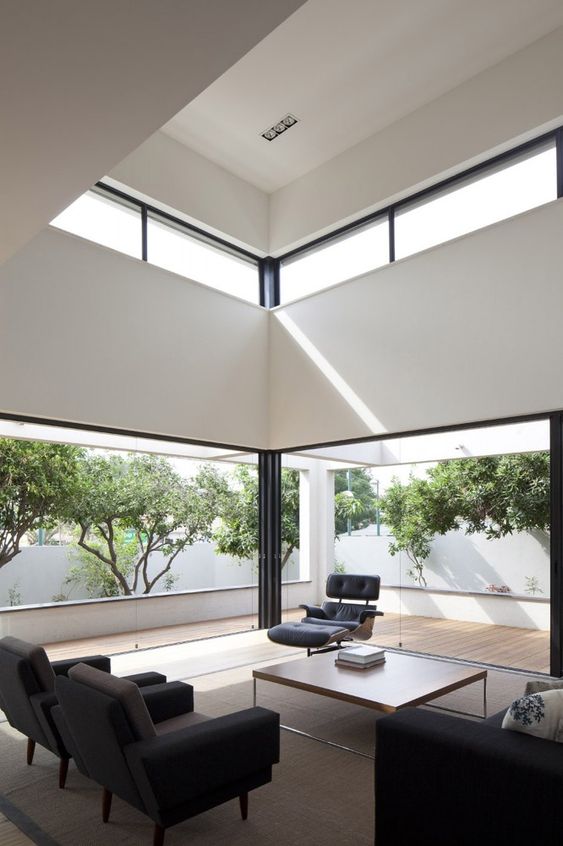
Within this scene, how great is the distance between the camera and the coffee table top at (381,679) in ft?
12.7

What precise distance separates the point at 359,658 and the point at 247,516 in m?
3.80

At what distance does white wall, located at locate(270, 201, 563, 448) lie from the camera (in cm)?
610

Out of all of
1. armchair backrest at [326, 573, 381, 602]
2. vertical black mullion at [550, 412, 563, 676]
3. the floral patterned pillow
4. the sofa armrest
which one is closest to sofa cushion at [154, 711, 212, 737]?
the sofa armrest

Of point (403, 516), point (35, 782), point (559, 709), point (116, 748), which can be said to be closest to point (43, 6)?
point (116, 748)

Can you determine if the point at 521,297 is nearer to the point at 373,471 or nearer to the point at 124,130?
the point at 373,471

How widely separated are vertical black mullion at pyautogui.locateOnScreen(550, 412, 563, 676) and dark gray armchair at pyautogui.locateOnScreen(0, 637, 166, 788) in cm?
429

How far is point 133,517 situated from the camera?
6.90m

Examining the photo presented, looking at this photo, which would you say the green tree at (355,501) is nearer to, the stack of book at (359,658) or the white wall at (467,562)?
the white wall at (467,562)

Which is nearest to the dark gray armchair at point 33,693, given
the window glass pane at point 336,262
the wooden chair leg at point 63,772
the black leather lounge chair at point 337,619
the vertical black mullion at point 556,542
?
the wooden chair leg at point 63,772

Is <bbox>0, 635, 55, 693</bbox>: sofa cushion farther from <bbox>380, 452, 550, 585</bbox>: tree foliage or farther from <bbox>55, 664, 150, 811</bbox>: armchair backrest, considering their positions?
<bbox>380, 452, 550, 585</bbox>: tree foliage

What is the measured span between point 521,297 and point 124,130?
4635mm

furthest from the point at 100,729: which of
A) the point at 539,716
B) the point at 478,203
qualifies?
the point at 478,203

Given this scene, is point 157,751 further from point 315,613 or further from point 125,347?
point 125,347

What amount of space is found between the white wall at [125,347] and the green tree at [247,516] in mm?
545
